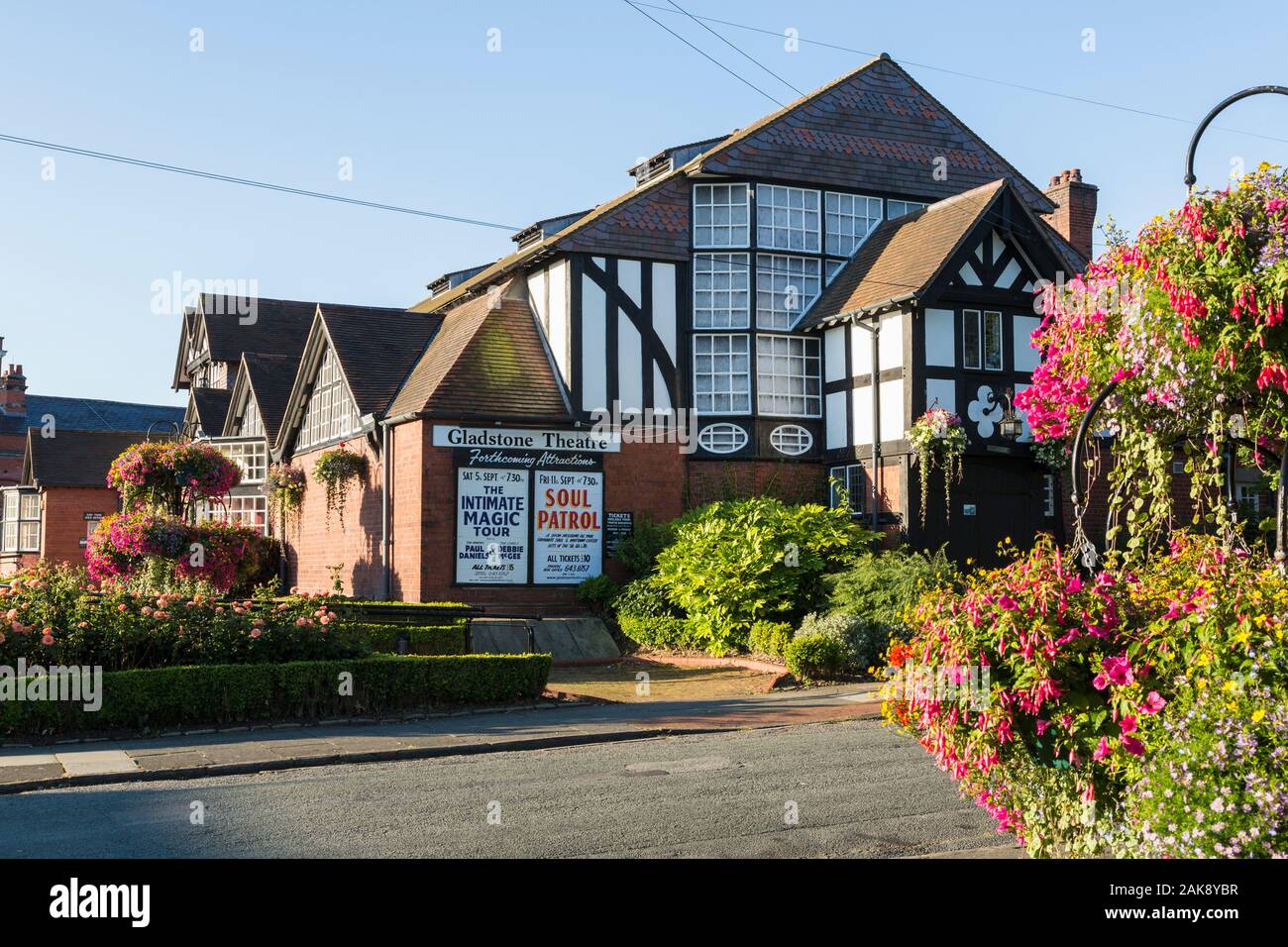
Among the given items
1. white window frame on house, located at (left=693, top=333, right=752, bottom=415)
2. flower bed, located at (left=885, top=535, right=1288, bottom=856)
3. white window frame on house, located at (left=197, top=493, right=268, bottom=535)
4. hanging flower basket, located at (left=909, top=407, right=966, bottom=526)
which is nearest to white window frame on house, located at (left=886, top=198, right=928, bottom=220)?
white window frame on house, located at (left=693, top=333, right=752, bottom=415)

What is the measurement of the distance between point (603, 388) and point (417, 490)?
14.4 feet

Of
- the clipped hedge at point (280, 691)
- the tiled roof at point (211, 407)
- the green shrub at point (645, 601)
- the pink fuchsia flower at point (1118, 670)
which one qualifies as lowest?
the clipped hedge at point (280, 691)

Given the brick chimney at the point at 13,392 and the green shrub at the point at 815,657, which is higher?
the brick chimney at the point at 13,392

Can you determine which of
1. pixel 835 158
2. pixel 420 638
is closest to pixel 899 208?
pixel 835 158

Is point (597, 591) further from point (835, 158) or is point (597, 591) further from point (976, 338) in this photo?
point (835, 158)

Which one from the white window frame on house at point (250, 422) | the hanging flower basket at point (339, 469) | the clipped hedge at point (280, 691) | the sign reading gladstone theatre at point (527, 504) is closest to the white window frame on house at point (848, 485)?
the sign reading gladstone theatre at point (527, 504)

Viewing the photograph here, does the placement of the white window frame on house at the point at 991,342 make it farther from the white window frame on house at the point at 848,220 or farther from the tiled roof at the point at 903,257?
the white window frame on house at the point at 848,220

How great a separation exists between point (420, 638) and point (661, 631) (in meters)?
4.90

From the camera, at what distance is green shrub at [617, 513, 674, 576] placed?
24.7 meters

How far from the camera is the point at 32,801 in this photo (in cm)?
1045

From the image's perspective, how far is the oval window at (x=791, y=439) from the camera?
26.9 meters

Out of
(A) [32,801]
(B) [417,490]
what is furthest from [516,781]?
(B) [417,490]

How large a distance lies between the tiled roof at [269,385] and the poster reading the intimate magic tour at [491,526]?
1076cm
